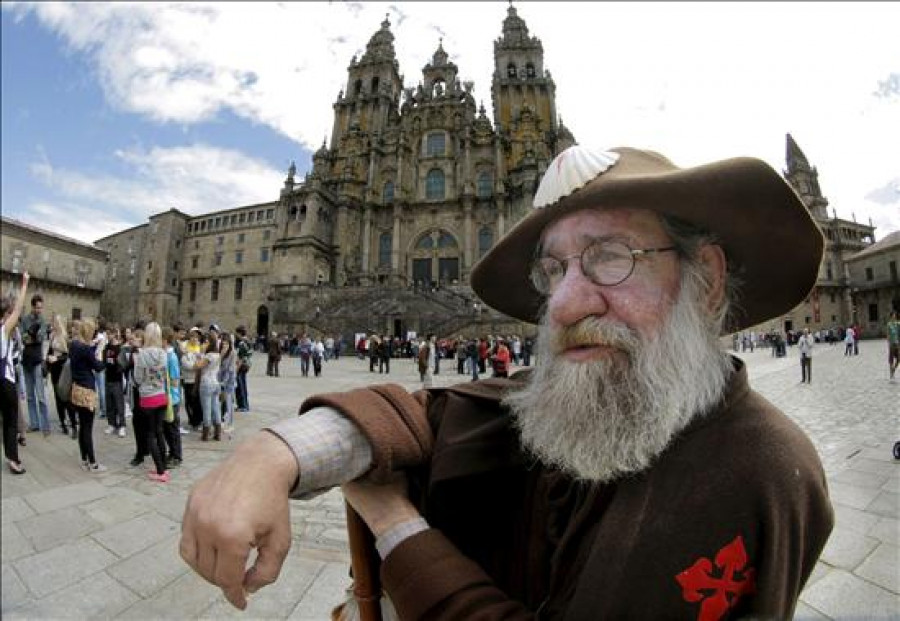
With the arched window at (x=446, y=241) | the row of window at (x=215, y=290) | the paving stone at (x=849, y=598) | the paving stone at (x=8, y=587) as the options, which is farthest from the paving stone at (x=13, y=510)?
the row of window at (x=215, y=290)

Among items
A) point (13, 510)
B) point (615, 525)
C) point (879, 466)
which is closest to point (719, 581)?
point (615, 525)

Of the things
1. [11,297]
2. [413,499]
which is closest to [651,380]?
[413,499]

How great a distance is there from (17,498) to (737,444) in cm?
227

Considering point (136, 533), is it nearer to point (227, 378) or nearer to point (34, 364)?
point (227, 378)

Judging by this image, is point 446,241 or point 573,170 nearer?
point 573,170

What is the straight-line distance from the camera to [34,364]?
5.50 m

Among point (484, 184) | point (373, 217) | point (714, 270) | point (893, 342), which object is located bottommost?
point (893, 342)

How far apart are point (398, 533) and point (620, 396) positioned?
2.19 ft

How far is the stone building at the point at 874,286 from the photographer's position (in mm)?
1993

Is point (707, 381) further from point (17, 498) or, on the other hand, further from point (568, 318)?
point (17, 498)

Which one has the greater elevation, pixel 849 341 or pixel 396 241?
pixel 396 241

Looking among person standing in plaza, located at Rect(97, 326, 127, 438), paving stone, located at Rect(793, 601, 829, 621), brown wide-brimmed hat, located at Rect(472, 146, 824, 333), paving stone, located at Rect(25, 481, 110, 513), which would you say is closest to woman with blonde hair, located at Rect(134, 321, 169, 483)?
paving stone, located at Rect(25, 481, 110, 513)

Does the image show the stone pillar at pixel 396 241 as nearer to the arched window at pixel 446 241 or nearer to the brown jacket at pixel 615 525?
the arched window at pixel 446 241

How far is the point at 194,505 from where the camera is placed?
668mm
